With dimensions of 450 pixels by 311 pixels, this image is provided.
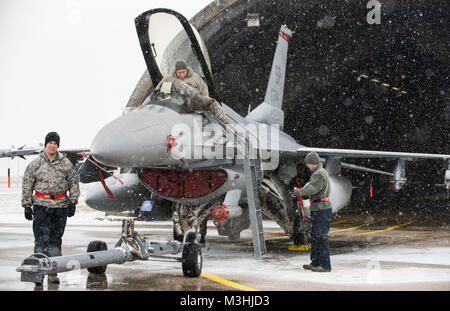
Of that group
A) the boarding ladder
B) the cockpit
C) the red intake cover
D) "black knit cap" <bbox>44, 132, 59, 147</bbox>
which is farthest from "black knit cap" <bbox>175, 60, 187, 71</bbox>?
"black knit cap" <bbox>44, 132, 59, 147</bbox>

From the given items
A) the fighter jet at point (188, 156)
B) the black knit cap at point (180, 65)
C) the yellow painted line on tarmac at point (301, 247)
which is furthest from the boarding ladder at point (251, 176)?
the yellow painted line on tarmac at point (301, 247)

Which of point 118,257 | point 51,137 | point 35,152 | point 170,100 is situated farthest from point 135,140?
point 35,152

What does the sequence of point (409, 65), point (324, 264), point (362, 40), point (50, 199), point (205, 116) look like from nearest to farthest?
point (50, 199)
point (324, 264)
point (205, 116)
point (362, 40)
point (409, 65)

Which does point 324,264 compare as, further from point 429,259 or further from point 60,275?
point 60,275

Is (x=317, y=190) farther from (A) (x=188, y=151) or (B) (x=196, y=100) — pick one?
(B) (x=196, y=100)

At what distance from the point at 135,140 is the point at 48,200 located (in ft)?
4.28

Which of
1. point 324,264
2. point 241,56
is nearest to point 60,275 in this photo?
point 324,264

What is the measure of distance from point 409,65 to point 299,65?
5663mm

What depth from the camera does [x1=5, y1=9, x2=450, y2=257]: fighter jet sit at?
276 inches

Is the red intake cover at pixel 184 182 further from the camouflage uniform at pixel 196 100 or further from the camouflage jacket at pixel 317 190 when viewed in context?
the camouflage jacket at pixel 317 190

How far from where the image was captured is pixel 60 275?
7.18 m

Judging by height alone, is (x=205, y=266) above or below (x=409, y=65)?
below

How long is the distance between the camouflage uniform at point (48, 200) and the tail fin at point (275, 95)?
544cm

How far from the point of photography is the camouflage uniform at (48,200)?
687 cm
